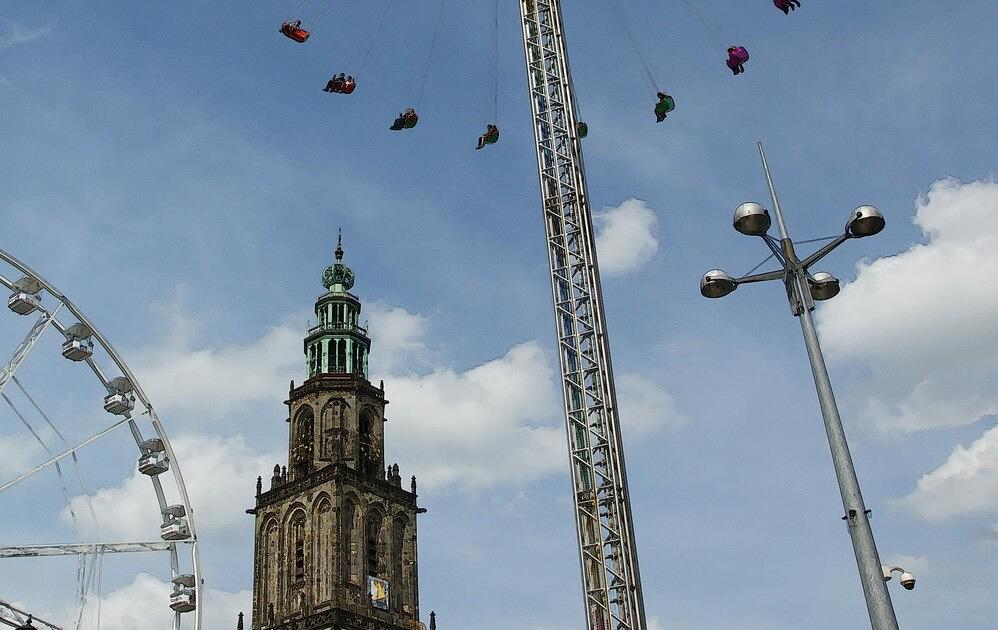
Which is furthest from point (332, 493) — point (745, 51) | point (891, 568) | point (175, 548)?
point (891, 568)

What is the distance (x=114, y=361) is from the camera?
49.2m

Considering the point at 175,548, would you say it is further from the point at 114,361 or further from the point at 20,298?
the point at 20,298

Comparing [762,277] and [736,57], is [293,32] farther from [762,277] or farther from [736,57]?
[762,277]

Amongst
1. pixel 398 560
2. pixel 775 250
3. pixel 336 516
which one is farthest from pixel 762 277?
pixel 398 560

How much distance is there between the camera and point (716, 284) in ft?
74.1

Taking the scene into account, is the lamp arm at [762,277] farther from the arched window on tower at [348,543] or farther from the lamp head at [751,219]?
the arched window on tower at [348,543]

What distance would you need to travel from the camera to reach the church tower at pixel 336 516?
90688mm

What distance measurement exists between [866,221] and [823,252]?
1177 mm

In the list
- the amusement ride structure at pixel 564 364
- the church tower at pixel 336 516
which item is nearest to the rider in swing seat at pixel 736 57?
the amusement ride structure at pixel 564 364

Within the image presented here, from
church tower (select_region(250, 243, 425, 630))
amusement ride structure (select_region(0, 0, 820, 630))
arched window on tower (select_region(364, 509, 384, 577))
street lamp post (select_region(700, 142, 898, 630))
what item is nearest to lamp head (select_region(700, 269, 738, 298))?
street lamp post (select_region(700, 142, 898, 630))

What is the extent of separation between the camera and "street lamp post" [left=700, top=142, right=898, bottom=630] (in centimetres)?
1903

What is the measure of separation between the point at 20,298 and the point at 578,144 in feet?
105

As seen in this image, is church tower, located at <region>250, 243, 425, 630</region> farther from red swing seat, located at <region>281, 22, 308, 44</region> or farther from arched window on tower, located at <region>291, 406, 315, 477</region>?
red swing seat, located at <region>281, 22, 308, 44</region>

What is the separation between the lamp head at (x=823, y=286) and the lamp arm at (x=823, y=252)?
0.34 meters
